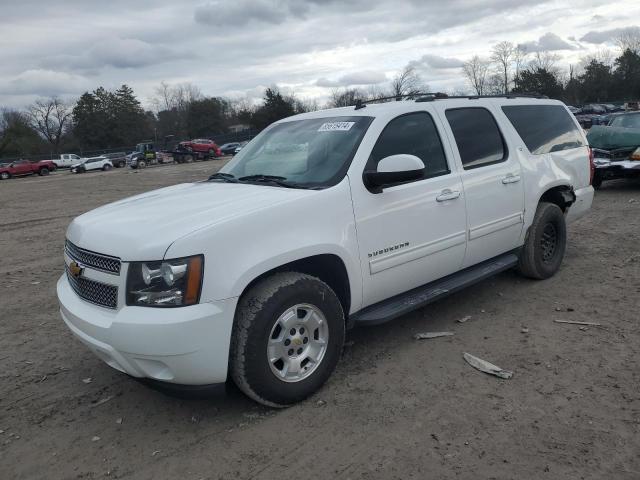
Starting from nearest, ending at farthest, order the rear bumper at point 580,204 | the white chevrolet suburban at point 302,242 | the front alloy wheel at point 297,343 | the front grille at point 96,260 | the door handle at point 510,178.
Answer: the white chevrolet suburban at point 302,242 < the front grille at point 96,260 < the front alloy wheel at point 297,343 < the door handle at point 510,178 < the rear bumper at point 580,204

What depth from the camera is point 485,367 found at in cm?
385

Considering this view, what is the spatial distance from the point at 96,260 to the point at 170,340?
785mm

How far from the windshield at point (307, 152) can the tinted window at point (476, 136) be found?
97 cm

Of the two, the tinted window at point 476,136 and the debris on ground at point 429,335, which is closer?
the debris on ground at point 429,335

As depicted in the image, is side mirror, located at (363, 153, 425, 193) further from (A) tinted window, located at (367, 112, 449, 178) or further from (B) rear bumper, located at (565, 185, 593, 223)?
(B) rear bumper, located at (565, 185, 593, 223)

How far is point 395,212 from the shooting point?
3908 mm

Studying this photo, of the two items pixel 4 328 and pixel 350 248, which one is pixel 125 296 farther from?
pixel 4 328

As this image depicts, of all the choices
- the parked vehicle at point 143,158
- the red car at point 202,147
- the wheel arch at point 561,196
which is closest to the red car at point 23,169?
the parked vehicle at point 143,158

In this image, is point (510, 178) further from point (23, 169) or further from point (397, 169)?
point (23, 169)

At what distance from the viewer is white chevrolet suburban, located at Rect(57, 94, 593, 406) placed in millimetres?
2990

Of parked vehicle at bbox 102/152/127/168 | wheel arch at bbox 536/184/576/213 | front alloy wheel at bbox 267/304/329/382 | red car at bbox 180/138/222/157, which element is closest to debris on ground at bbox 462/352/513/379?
front alloy wheel at bbox 267/304/329/382

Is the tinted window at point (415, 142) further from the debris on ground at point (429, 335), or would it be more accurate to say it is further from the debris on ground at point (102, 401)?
the debris on ground at point (102, 401)

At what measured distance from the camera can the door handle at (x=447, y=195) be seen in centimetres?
422

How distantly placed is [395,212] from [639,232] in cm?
537
